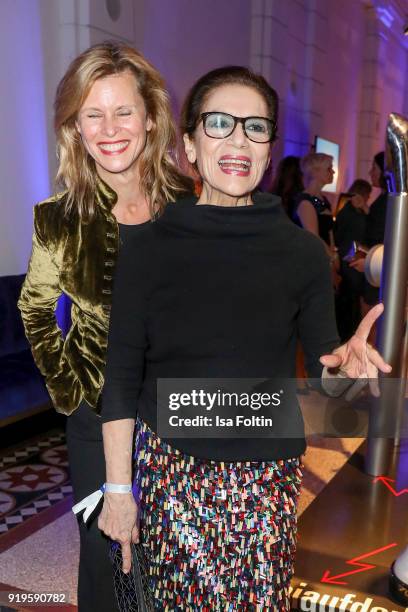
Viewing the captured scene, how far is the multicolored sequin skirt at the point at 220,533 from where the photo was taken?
3.98 feet

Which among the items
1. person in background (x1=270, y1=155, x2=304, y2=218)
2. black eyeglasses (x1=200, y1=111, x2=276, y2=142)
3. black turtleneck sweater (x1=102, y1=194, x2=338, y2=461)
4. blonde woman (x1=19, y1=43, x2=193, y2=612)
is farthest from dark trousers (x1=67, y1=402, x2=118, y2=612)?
person in background (x1=270, y1=155, x2=304, y2=218)

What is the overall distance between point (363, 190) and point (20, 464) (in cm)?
474

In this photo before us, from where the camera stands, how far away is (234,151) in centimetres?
120

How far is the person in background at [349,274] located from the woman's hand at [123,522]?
416 cm

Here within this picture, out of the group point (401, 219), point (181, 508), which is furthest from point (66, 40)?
point (181, 508)

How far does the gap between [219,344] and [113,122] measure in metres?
0.73

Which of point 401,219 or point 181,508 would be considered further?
point 401,219

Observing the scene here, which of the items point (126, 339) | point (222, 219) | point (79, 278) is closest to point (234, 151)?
point (222, 219)

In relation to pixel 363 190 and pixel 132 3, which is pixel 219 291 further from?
pixel 363 190

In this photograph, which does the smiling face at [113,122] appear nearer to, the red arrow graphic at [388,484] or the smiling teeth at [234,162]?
the smiling teeth at [234,162]

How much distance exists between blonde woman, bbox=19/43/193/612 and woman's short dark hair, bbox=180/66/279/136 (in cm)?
39

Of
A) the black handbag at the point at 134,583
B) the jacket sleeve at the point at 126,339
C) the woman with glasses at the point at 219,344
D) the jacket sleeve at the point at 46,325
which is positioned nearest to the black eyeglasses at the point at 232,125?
the woman with glasses at the point at 219,344

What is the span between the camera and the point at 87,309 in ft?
5.11

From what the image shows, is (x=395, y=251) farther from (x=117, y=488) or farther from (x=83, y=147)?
(x=117, y=488)
